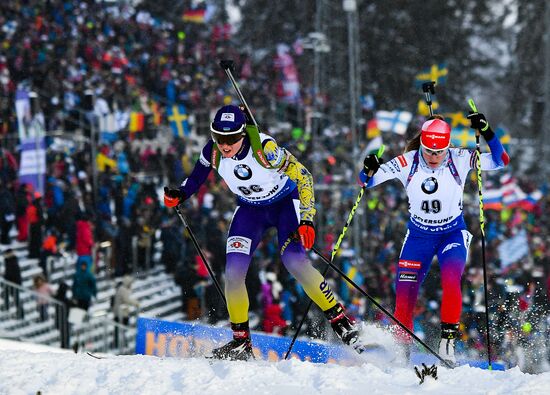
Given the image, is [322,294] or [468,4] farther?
[468,4]

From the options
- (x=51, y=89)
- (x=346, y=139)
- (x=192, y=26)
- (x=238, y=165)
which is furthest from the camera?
(x=192, y=26)

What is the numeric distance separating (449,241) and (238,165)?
193cm

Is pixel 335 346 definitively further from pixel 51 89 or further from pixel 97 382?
pixel 51 89

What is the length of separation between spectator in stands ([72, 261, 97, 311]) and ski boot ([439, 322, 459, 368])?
7973 millimetres

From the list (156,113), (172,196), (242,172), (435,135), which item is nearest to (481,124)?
(435,135)

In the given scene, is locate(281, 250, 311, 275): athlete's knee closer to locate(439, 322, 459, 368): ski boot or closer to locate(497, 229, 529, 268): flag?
locate(439, 322, 459, 368): ski boot

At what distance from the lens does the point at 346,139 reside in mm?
28656

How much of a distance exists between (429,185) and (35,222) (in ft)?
33.0

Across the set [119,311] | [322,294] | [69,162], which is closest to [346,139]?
[69,162]

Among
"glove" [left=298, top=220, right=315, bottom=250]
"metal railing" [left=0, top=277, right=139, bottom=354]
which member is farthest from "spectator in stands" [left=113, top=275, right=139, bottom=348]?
"glove" [left=298, top=220, right=315, bottom=250]

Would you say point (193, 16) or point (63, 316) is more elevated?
point (193, 16)

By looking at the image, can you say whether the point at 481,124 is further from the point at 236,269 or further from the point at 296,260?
the point at 236,269

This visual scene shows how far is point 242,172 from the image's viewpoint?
27.2 ft

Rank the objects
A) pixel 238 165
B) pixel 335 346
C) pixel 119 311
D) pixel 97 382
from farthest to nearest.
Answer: pixel 119 311, pixel 335 346, pixel 238 165, pixel 97 382
